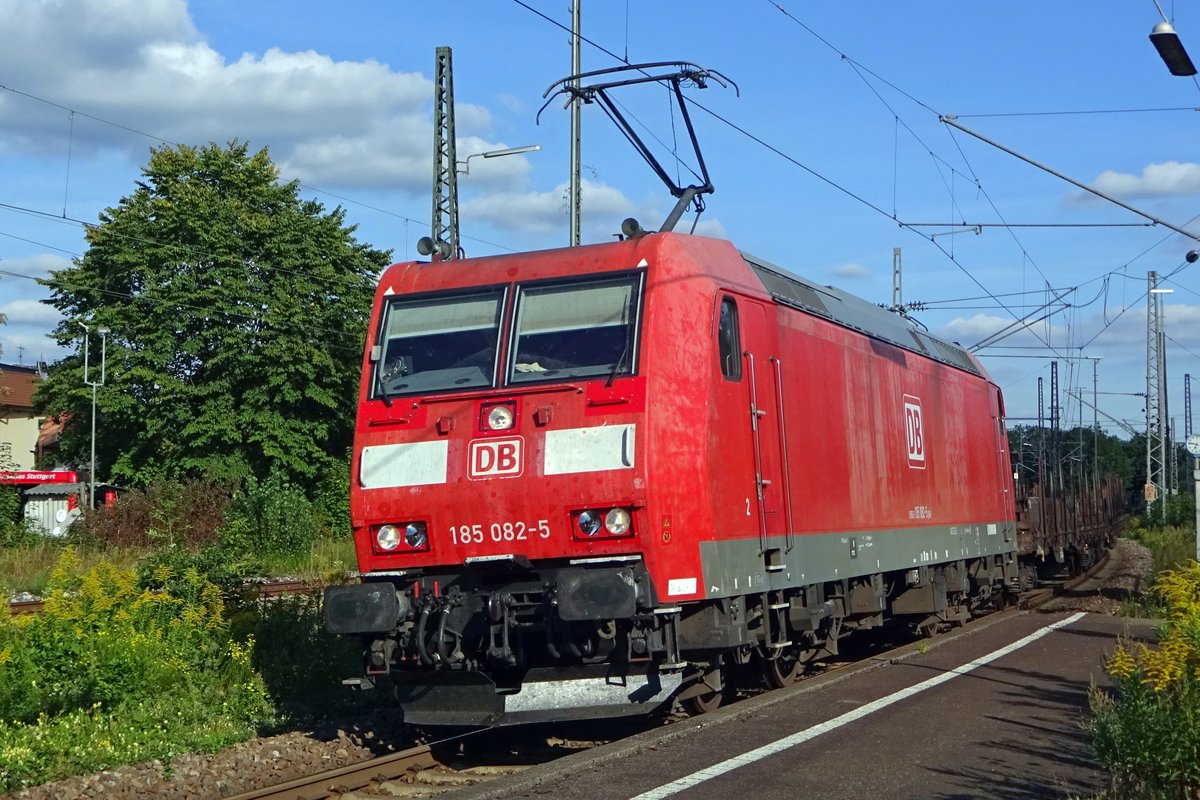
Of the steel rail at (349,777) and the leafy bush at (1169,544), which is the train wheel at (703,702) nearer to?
the steel rail at (349,777)

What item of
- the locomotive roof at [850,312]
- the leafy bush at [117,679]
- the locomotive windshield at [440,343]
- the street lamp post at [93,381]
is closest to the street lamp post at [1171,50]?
the locomotive roof at [850,312]

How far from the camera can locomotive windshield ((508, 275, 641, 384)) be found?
948 cm

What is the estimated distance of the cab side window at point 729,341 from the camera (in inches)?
397

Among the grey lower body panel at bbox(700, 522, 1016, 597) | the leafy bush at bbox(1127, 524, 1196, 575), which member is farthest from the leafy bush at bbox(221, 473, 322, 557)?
the leafy bush at bbox(1127, 524, 1196, 575)

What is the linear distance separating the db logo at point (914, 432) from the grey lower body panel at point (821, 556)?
821 mm

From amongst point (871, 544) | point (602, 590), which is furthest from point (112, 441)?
point (602, 590)

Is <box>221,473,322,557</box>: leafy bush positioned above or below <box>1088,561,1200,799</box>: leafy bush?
above

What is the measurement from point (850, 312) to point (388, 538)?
6.54 m

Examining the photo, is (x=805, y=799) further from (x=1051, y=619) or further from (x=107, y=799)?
(x=1051, y=619)

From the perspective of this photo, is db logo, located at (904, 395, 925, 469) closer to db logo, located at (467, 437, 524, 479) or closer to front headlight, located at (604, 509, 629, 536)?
front headlight, located at (604, 509, 629, 536)

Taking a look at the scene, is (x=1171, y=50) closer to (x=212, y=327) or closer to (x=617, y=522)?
(x=617, y=522)

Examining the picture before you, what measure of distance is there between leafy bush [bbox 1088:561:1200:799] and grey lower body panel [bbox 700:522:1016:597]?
9.51ft

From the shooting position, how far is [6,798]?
8641mm

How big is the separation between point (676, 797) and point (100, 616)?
7.44 metres
